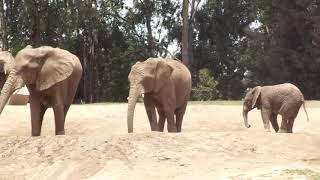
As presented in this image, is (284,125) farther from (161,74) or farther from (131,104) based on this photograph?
(131,104)

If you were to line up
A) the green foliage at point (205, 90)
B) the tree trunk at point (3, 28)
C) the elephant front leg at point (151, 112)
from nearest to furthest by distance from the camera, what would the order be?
1. the elephant front leg at point (151, 112)
2. the green foliage at point (205, 90)
3. the tree trunk at point (3, 28)

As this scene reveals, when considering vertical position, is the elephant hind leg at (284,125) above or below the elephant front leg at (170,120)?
below

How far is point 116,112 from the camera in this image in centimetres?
2228

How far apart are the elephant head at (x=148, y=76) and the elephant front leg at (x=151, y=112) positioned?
0.50 meters

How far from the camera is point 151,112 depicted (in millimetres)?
14766

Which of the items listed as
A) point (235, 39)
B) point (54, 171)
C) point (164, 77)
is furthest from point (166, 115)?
point (235, 39)

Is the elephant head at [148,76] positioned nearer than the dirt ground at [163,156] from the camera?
No

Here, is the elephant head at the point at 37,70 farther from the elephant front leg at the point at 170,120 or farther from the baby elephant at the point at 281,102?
the baby elephant at the point at 281,102

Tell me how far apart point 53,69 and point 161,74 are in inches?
105

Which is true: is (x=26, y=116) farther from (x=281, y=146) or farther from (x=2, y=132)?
(x=281, y=146)

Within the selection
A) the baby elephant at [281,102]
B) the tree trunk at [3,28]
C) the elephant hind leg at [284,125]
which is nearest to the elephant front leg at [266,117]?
the baby elephant at [281,102]

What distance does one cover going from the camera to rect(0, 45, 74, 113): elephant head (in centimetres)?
1288

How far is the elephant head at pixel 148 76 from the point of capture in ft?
46.2

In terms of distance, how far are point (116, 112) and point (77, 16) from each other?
16459 mm
